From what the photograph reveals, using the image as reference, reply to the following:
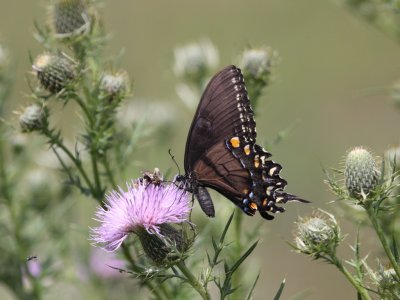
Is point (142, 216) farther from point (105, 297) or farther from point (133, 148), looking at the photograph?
point (105, 297)

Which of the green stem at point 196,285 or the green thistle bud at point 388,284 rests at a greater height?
the green stem at point 196,285

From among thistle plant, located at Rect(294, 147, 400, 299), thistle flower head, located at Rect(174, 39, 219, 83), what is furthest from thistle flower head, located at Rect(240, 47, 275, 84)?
thistle plant, located at Rect(294, 147, 400, 299)

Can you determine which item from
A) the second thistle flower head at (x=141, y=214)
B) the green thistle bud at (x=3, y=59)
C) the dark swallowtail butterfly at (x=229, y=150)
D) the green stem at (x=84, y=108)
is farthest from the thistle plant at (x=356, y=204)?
the green thistle bud at (x=3, y=59)

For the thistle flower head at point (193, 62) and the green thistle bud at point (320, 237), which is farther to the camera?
the thistle flower head at point (193, 62)

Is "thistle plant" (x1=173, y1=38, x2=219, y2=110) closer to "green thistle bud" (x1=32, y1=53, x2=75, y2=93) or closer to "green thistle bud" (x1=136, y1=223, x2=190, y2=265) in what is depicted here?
"green thistle bud" (x1=32, y1=53, x2=75, y2=93)

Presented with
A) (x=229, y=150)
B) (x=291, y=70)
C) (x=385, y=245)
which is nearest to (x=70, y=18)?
(x=229, y=150)

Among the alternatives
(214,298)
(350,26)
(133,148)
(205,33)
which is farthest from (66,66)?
(350,26)

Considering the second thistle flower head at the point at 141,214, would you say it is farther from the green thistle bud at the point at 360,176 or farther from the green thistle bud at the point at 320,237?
the green thistle bud at the point at 360,176
